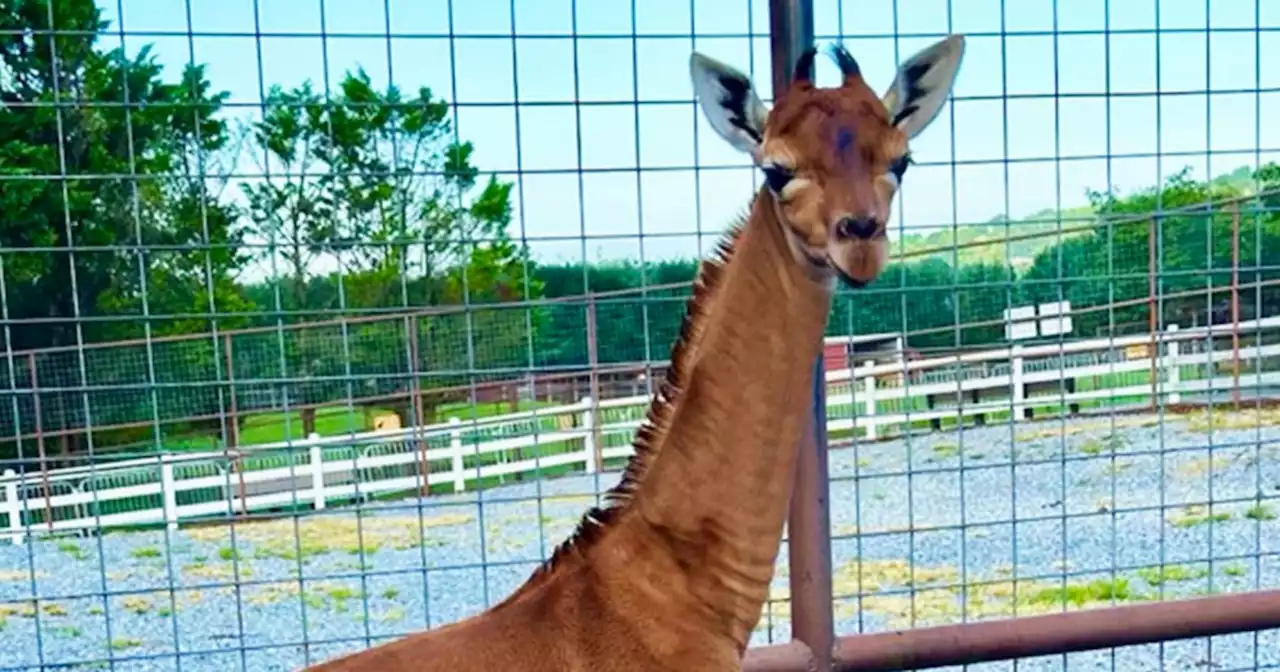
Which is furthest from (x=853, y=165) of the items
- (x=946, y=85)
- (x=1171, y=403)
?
(x=1171, y=403)

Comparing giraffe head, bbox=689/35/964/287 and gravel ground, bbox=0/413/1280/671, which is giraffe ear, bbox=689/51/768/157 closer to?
giraffe head, bbox=689/35/964/287

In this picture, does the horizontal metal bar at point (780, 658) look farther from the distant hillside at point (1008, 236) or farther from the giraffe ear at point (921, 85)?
the giraffe ear at point (921, 85)

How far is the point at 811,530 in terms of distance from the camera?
2287 mm

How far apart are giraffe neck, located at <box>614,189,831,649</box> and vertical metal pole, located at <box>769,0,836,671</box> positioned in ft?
1.40

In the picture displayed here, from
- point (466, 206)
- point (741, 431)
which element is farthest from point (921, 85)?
point (466, 206)

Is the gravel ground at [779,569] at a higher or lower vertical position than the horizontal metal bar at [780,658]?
lower

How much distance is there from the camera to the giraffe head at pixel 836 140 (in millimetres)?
1514

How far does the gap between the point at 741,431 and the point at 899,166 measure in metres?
0.48

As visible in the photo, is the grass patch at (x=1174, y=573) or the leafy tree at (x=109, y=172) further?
the grass patch at (x=1174, y=573)

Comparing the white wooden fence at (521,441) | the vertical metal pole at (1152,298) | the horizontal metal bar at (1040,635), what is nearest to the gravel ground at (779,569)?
the white wooden fence at (521,441)

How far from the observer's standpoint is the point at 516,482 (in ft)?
12.2

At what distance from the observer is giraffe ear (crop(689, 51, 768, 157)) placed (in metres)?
1.73

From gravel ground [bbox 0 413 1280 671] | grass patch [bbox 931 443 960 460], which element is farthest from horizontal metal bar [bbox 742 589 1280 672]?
grass patch [bbox 931 443 960 460]

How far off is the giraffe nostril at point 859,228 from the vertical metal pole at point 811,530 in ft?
2.24
